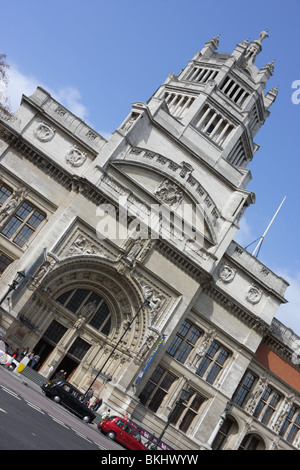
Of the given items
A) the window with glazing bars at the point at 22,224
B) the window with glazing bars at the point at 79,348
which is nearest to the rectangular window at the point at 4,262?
the window with glazing bars at the point at 22,224

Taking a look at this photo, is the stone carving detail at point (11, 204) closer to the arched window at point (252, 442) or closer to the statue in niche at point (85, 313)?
the statue in niche at point (85, 313)

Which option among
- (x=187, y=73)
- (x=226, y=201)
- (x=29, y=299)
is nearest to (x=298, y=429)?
(x=226, y=201)

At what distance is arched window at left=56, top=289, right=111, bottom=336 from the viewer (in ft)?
111

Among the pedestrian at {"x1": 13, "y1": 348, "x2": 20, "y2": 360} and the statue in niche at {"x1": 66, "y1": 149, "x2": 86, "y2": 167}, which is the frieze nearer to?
the statue in niche at {"x1": 66, "y1": 149, "x2": 86, "y2": 167}

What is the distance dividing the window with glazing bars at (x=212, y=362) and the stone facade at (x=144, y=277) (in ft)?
0.29

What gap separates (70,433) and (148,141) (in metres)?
26.7

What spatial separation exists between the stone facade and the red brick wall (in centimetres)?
24

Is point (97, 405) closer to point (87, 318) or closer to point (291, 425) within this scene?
point (87, 318)

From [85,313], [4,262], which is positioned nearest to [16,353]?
[85,313]

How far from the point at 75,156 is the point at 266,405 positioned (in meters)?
26.5

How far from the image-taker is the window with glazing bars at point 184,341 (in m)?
35.9

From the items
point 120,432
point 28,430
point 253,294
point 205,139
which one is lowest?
point 28,430

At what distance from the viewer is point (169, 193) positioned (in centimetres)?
3662

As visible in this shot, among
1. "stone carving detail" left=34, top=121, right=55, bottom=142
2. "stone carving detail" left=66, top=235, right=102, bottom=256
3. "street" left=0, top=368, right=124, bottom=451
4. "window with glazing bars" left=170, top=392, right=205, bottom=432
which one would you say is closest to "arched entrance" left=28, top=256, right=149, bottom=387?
"stone carving detail" left=66, top=235, right=102, bottom=256
